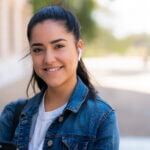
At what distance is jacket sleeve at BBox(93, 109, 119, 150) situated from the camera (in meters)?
1.36

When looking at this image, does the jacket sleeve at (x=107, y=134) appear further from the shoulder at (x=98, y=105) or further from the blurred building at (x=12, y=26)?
the blurred building at (x=12, y=26)

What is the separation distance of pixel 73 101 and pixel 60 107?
10 centimetres

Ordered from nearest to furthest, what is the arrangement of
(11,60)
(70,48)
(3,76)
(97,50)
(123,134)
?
1. (70,48)
2. (123,134)
3. (3,76)
4. (11,60)
5. (97,50)

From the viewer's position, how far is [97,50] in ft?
121

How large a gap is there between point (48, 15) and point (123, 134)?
11.4 feet

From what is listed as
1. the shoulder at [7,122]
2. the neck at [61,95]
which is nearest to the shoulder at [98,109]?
the neck at [61,95]

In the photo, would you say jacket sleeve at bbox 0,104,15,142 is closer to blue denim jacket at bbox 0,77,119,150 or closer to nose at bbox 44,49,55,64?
blue denim jacket at bbox 0,77,119,150

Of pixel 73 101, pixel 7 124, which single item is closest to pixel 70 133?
pixel 73 101

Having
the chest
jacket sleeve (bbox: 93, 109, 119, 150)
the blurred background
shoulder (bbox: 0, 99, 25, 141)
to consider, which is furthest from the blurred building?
jacket sleeve (bbox: 93, 109, 119, 150)

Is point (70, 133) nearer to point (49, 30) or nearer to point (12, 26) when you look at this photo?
point (49, 30)

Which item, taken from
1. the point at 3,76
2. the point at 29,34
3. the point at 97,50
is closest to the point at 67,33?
the point at 29,34

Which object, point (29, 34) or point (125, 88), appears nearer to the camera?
point (29, 34)

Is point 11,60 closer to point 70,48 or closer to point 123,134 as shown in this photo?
point 123,134

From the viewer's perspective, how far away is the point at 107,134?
1.37 metres
